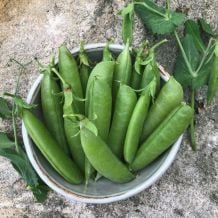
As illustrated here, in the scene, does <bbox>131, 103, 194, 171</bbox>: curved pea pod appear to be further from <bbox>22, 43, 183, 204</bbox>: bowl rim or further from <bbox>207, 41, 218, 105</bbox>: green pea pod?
<bbox>207, 41, 218, 105</bbox>: green pea pod

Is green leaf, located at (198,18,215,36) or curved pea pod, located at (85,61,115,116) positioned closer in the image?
curved pea pod, located at (85,61,115,116)

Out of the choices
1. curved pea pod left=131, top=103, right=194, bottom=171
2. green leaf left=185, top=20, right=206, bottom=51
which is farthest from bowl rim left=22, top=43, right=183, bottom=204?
green leaf left=185, top=20, right=206, bottom=51

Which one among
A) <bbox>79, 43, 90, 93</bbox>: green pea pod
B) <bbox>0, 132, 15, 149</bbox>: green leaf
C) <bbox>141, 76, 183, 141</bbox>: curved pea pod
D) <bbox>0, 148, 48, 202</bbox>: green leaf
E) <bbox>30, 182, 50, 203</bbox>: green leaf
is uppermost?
<bbox>79, 43, 90, 93</bbox>: green pea pod

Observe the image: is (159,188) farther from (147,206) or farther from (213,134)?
(213,134)

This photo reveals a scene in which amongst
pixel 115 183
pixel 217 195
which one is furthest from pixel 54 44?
pixel 217 195

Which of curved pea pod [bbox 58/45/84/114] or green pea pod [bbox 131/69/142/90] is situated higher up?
curved pea pod [bbox 58/45/84/114]

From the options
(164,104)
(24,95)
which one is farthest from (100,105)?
(24,95)

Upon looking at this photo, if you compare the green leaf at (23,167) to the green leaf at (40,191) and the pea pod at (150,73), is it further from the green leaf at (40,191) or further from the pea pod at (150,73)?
the pea pod at (150,73)
